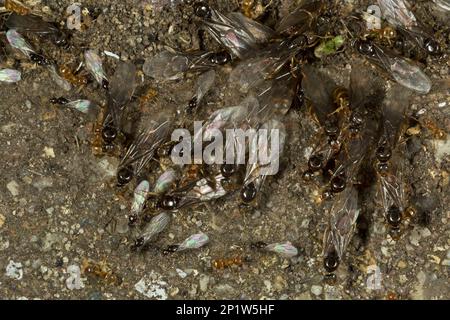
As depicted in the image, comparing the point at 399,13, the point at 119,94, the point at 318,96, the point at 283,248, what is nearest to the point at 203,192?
the point at 283,248

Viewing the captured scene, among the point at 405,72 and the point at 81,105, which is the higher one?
the point at 405,72

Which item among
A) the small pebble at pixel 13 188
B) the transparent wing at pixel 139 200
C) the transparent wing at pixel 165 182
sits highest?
the transparent wing at pixel 165 182

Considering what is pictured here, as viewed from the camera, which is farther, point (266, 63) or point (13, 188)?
point (13, 188)

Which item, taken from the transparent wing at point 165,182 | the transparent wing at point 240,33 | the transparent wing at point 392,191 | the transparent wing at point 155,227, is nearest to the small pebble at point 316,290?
the transparent wing at point 392,191

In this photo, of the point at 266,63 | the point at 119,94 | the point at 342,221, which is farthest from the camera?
the point at 119,94

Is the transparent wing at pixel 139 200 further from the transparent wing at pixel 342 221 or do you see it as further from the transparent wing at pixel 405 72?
the transparent wing at pixel 405 72

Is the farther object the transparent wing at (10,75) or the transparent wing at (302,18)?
the transparent wing at (10,75)

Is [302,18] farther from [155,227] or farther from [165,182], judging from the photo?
[155,227]

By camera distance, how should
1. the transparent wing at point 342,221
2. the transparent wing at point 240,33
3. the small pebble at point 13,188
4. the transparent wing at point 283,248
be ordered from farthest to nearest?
the small pebble at point 13,188 < the transparent wing at point 240,33 < the transparent wing at point 283,248 < the transparent wing at point 342,221

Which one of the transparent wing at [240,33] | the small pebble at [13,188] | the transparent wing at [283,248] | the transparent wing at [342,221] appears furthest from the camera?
the small pebble at [13,188]

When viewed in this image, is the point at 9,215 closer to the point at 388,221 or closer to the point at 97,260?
the point at 97,260
